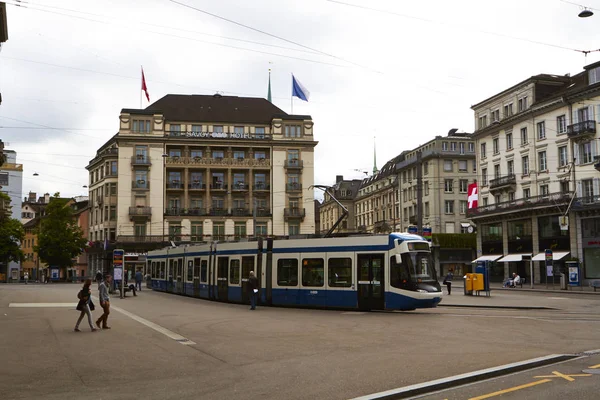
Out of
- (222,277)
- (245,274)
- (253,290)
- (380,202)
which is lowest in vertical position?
(253,290)

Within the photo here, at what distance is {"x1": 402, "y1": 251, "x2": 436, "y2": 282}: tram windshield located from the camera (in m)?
22.8

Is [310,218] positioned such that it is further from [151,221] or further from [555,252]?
[555,252]

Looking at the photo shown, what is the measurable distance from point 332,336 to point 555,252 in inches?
1738

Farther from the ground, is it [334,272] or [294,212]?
[294,212]

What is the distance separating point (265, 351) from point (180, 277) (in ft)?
84.6

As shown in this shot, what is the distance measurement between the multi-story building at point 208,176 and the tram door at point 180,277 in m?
40.3

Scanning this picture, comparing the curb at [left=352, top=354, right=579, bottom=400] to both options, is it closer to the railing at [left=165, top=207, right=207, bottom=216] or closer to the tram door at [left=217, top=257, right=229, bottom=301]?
the tram door at [left=217, top=257, right=229, bottom=301]

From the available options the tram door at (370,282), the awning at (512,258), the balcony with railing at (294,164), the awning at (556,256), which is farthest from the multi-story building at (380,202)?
the tram door at (370,282)

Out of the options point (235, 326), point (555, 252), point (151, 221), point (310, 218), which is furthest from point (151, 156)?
point (235, 326)

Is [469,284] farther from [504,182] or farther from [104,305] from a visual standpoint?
[504,182]

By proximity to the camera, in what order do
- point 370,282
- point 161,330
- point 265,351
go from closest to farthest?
1. point 265,351
2. point 161,330
3. point 370,282

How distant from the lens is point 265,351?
533 inches

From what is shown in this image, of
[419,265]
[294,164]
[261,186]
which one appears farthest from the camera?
[261,186]

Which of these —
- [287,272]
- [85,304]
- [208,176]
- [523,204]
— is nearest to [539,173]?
[523,204]
